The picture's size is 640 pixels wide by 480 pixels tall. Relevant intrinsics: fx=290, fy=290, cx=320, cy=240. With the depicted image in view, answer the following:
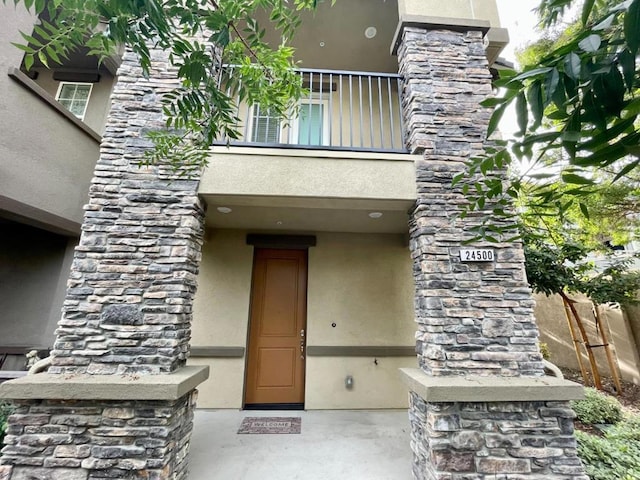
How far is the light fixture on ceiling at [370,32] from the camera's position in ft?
16.9

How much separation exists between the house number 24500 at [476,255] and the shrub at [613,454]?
2276 mm

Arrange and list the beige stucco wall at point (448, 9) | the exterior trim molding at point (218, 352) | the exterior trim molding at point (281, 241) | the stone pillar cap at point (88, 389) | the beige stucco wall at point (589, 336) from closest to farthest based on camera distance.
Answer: the stone pillar cap at point (88, 389) → the beige stucco wall at point (448, 9) → the exterior trim molding at point (218, 352) → the exterior trim molding at point (281, 241) → the beige stucco wall at point (589, 336)

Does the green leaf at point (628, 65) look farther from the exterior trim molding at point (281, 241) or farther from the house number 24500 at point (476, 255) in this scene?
the exterior trim molding at point (281, 241)

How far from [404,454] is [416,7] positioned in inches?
223

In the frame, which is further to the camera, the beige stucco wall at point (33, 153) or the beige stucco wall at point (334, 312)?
the beige stucco wall at point (334, 312)

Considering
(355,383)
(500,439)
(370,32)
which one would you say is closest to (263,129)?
(370,32)

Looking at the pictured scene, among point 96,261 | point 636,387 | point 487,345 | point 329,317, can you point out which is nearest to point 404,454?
point 487,345

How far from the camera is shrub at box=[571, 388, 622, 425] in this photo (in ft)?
13.5

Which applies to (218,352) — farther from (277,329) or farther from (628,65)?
(628,65)

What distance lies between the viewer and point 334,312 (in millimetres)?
4949

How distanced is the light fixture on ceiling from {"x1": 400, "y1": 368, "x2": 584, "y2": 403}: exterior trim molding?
559cm

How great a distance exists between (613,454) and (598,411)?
148cm

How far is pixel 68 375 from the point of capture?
269 centimetres

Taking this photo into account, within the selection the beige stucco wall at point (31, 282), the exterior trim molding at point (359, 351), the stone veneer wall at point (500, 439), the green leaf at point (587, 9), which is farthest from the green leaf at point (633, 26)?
the beige stucco wall at point (31, 282)
